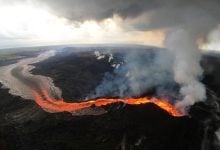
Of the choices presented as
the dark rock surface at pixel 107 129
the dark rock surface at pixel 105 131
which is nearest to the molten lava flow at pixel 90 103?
the dark rock surface at pixel 107 129

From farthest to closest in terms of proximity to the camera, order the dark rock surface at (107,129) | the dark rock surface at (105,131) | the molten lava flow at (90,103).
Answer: the molten lava flow at (90,103) < the dark rock surface at (107,129) < the dark rock surface at (105,131)

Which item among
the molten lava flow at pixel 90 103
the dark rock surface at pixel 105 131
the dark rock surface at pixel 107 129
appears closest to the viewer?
the dark rock surface at pixel 105 131

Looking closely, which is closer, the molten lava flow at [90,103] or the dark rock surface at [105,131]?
the dark rock surface at [105,131]

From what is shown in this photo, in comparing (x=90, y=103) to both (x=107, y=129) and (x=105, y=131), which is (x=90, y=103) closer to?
(x=107, y=129)

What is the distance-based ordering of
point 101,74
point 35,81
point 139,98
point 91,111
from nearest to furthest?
point 91,111
point 139,98
point 35,81
point 101,74

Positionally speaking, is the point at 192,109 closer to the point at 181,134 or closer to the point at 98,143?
the point at 181,134

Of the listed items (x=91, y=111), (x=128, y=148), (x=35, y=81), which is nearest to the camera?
(x=128, y=148)

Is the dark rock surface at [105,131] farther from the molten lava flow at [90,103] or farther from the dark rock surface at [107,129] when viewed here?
the molten lava flow at [90,103]

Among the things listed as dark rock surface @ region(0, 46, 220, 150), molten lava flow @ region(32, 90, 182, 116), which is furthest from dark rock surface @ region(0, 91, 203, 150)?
molten lava flow @ region(32, 90, 182, 116)

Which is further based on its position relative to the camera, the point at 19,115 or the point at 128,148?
the point at 19,115

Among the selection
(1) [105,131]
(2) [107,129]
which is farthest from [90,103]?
(1) [105,131]

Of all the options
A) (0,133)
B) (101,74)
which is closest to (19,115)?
(0,133)
